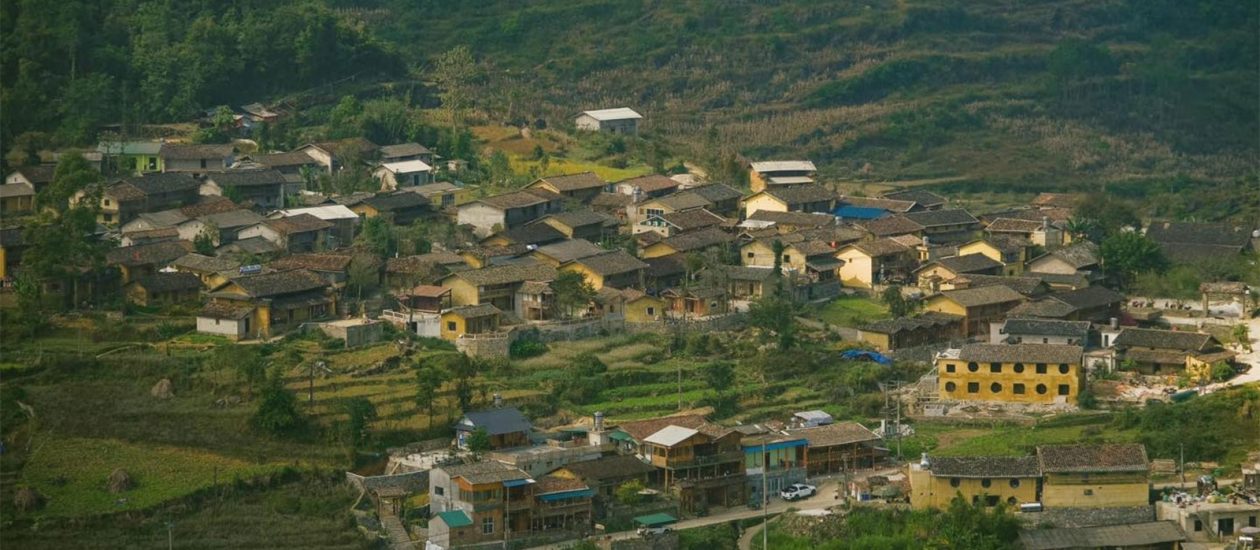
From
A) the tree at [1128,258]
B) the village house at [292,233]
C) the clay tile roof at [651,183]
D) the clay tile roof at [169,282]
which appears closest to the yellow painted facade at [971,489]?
the clay tile roof at [169,282]

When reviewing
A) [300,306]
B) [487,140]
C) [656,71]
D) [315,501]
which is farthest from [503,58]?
[315,501]

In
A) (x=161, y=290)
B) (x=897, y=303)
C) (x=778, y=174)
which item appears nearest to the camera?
(x=161, y=290)

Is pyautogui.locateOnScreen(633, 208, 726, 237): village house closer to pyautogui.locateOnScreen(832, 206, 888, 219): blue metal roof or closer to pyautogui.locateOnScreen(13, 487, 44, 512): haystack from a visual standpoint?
pyautogui.locateOnScreen(832, 206, 888, 219): blue metal roof

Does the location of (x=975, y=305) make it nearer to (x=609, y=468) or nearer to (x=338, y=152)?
(x=609, y=468)

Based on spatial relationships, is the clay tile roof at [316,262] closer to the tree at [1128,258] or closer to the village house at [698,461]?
the village house at [698,461]

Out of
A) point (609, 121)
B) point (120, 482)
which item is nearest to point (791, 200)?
point (609, 121)

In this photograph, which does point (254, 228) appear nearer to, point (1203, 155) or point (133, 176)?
point (133, 176)
